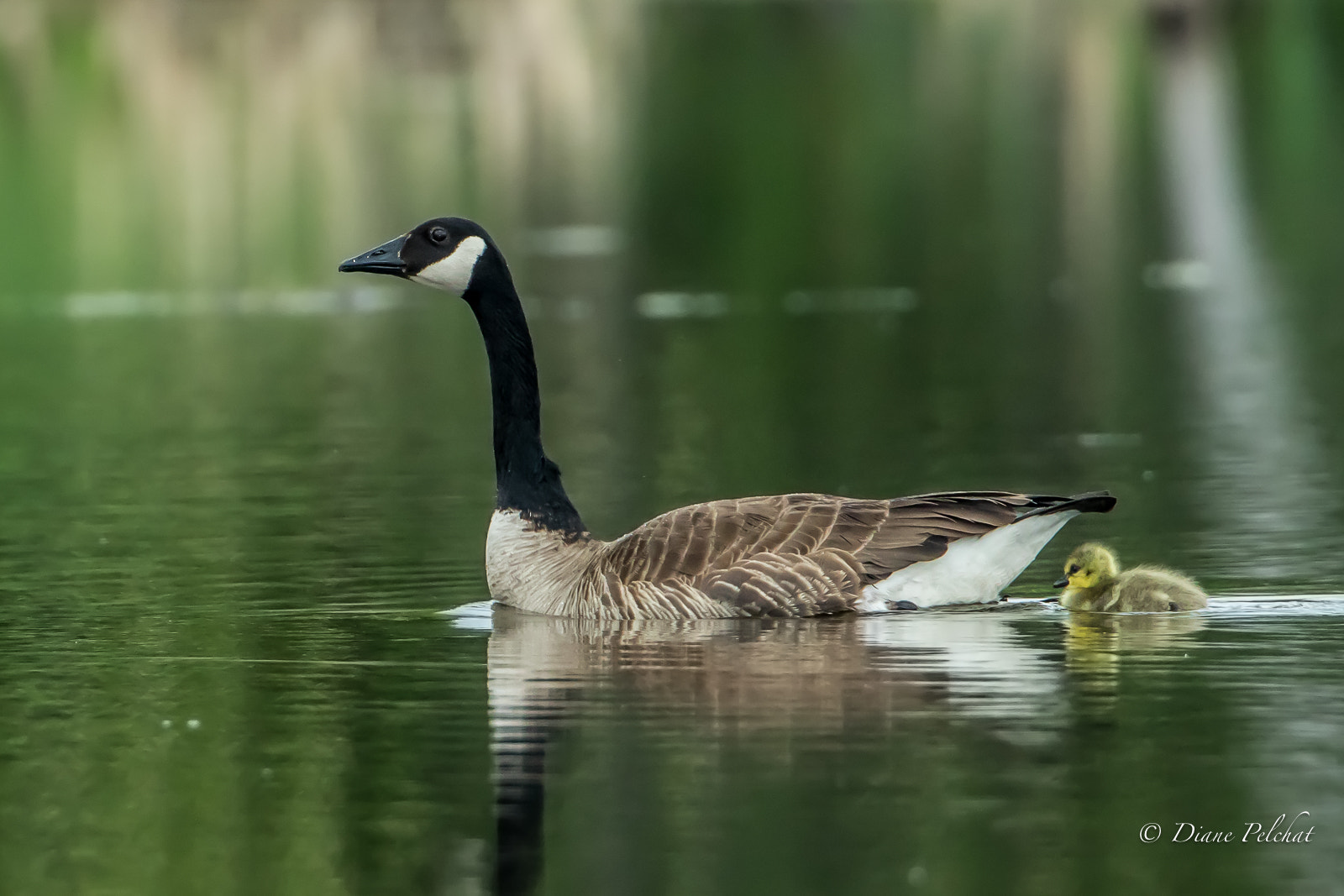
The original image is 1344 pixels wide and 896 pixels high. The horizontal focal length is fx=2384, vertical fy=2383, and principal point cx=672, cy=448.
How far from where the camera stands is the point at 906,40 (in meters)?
74.2

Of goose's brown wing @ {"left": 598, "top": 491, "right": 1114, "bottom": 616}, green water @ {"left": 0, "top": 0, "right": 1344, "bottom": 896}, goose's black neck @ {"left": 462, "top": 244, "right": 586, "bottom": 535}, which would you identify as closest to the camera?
green water @ {"left": 0, "top": 0, "right": 1344, "bottom": 896}

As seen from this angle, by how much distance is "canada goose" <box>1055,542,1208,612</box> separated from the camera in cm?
1261

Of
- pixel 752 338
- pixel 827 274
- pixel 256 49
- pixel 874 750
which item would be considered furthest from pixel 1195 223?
pixel 256 49

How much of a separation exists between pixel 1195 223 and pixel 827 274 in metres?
7.19

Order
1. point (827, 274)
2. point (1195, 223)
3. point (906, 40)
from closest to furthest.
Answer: point (827, 274)
point (1195, 223)
point (906, 40)

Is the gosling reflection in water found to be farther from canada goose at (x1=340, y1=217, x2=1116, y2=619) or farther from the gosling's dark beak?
the gosling's dark beak

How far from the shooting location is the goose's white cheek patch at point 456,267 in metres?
14.1

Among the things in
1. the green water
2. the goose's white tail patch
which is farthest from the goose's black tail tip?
the green water

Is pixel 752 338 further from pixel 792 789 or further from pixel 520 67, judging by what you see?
pixel 520 67

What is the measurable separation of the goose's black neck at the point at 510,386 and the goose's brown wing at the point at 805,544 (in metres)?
1.26

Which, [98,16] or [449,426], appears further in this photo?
[98,16]

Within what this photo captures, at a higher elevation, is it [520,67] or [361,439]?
[520,67]

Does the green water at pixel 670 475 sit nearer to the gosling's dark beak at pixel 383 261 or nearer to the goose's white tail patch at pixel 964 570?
the goose's white tail patch at pixel 964 570

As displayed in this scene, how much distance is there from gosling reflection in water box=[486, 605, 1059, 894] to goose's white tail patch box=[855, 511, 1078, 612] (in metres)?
0.16
